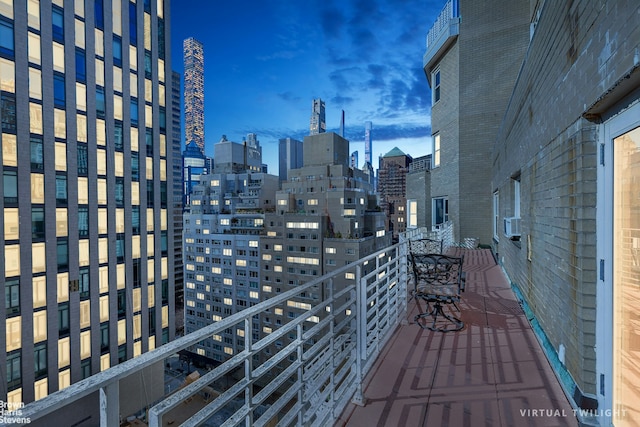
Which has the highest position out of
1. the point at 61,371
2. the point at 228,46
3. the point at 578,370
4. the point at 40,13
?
the point at 228,46

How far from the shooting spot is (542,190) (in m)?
3.75

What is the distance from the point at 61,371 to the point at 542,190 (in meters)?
22.1

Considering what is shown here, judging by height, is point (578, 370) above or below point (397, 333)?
above

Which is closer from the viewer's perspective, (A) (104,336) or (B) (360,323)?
(B) (360,323)

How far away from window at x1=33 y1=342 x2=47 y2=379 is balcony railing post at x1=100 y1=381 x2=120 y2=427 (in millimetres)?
20271

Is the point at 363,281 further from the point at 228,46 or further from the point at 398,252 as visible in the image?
the point at 228,46

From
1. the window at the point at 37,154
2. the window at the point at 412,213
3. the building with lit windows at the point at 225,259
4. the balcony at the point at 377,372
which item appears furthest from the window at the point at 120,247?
the building with lit windows at the point at 225,259

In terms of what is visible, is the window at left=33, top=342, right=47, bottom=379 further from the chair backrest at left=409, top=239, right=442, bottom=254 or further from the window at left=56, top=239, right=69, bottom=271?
the chair backrest at left=409, top=239, right=442, bottom=254

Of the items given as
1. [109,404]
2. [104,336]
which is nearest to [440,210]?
[109,404]

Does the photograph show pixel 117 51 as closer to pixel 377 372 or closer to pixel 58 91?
pixel 58 91

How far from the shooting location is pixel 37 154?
15.4 m

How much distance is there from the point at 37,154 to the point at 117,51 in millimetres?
8386

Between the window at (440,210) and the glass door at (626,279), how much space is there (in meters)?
14.9

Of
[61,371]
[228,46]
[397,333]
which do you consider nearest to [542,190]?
[397,333]
